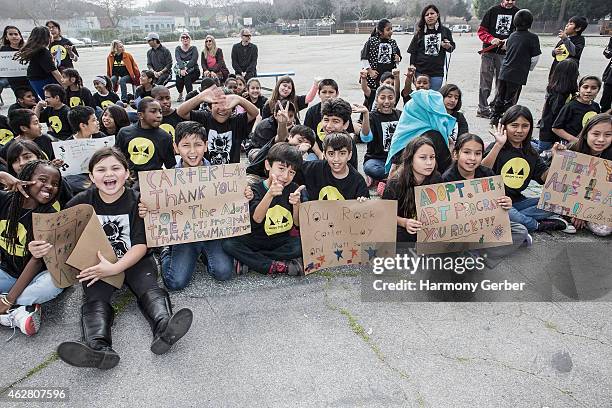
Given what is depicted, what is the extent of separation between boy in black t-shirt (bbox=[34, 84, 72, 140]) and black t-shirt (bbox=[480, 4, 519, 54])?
650cm

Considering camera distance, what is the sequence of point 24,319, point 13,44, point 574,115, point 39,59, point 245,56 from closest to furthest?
point 24,319 → point 574,115 → point 39,59 → point 13,44 → point 245,56

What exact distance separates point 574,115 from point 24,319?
5.34 meters

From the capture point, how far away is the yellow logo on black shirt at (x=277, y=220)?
321cm

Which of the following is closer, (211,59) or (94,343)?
(94,343)

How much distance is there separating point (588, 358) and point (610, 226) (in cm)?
166

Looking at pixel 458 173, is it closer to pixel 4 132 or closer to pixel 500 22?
pixel 4 132

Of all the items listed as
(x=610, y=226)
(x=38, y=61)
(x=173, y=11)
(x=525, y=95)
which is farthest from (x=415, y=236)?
(x=173, y=11)

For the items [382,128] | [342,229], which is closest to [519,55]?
[382,128]

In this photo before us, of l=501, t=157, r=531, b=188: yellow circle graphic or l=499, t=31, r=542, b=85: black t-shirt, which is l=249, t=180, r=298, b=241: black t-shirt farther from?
l=499, t=31, r=542, b=85: black t-shirt

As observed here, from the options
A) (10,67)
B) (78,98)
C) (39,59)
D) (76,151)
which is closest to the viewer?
(76,151)

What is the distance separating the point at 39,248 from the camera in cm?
252

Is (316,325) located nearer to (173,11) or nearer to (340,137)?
(340,137)

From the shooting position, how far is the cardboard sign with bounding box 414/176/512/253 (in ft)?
10.1

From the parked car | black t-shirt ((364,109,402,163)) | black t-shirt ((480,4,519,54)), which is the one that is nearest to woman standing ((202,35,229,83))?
black t-shirt ((480,4,519,54))
